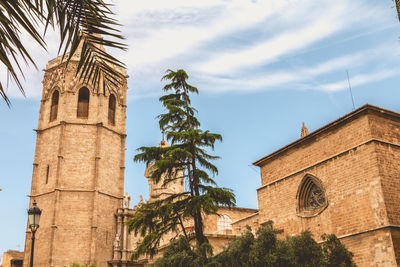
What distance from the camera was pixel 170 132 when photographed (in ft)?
51.5

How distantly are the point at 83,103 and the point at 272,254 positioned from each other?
A: 2598 centimetres

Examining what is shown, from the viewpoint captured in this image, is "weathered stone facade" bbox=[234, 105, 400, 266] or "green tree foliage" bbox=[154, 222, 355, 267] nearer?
"green tree foliage" bbox=[154, 222, 355, 267]

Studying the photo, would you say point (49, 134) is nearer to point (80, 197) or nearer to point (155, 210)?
point (80, 197)

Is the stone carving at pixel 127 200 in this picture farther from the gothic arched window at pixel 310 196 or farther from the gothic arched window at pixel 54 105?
the gothic arched window at pixel 310 196

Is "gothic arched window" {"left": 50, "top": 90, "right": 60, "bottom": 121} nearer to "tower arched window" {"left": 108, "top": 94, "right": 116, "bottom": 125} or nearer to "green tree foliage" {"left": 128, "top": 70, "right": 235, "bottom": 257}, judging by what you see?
"tower arched window" {"left": 108, "top": 94, "right": 116, "bottom": 125}

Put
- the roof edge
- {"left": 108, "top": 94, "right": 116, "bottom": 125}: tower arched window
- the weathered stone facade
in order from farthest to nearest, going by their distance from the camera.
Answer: {"left": 108, "top": 94, "right": 116, "bottom": 125}: tower arched window < the roof edge < the weathered stone facade

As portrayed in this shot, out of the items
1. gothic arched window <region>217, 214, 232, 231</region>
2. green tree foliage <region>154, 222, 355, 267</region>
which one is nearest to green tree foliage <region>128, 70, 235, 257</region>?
green tree foliage <region>154, 222, 355, 267</region>

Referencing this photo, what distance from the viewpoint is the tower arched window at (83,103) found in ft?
115

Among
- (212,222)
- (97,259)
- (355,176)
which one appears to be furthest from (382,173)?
(97,259)

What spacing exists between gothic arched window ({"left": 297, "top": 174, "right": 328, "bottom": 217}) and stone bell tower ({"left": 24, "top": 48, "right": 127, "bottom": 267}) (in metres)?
18.5

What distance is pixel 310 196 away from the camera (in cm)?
1741

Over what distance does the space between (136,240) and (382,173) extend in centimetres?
2485

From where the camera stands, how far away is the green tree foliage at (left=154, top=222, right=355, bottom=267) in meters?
12.9

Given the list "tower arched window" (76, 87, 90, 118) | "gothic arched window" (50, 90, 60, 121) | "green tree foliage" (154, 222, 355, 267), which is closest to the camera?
"green tree foliage" (154, 222, 355, 267)
